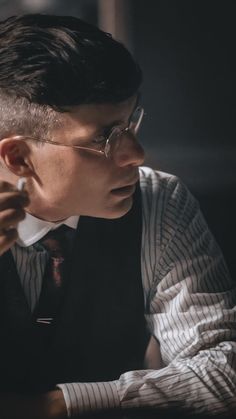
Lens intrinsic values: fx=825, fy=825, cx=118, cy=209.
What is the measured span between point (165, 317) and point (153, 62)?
1.20 meters

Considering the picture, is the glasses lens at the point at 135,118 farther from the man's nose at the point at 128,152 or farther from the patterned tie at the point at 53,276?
the patterned tie at the point at 53,276

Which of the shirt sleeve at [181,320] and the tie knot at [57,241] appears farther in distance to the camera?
the tie knot at [57,241]

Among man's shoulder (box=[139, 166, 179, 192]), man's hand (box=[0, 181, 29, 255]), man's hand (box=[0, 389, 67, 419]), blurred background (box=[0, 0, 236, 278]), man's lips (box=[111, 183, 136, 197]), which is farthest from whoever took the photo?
blurred background (box=[0, 0, 236, 278])

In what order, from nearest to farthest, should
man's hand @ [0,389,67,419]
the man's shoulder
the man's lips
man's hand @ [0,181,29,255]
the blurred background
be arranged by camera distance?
man's hand @ [0,181,29,255]
man's hand @ [0,389,67,419]
the man's lips
the man's shoulder
the blurred background

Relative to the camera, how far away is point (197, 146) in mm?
2598

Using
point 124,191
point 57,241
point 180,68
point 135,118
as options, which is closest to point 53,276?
point 57,241

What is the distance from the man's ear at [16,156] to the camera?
5.01ft

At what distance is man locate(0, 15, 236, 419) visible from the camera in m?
1.45

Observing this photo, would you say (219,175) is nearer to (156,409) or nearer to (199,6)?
(199,6)

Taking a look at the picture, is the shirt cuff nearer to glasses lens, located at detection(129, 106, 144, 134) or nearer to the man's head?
the man's head

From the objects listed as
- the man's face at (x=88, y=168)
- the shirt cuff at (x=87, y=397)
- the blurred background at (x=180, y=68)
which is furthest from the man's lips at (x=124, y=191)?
the blurred background at (x=180, y=68)

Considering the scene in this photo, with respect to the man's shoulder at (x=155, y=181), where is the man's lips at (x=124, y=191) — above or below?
above

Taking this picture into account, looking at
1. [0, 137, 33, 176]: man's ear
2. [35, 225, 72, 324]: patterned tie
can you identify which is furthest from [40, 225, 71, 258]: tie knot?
[0, 137, 33, 176]: man's ear

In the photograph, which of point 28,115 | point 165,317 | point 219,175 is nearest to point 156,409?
point 165,317
